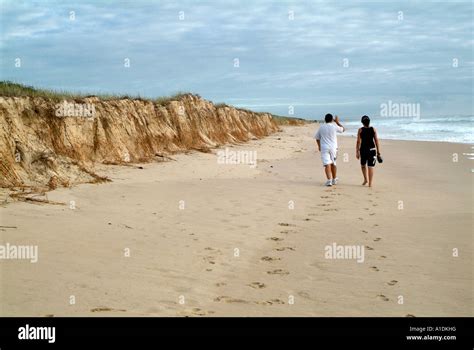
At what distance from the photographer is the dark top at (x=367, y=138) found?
508 inches

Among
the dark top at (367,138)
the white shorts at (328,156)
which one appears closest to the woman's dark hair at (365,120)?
the dark top at (367,138)

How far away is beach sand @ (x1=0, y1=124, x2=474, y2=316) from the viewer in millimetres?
4621

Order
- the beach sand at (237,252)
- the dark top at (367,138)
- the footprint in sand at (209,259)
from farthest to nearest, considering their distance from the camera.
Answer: the dark top at (367,138), the footprint in sand at (209,259), the beach sand at (237,252)

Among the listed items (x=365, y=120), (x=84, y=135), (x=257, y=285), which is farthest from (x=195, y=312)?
(x=84, y=135)

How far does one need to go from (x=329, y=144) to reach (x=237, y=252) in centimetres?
755

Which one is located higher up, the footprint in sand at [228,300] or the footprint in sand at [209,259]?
the footprint in sand at [209,259]

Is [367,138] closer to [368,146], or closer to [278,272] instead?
[368,146]

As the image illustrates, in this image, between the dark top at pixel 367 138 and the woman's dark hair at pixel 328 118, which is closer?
the dark top at pixel 367 138

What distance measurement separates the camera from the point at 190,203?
981 cm

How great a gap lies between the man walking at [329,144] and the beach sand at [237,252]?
38.7 inches

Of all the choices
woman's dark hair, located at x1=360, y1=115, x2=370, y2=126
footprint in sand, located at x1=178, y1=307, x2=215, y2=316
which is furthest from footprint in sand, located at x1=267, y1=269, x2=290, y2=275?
woman's dark hair, located at x1=360, y1=115, x2=370, y2=126

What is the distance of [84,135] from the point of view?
48.0 ft

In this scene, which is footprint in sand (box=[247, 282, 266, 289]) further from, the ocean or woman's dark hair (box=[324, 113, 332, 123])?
the ocean

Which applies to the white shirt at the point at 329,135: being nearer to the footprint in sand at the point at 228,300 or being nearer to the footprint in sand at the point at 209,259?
the footprint in sand at the point at 209,259
